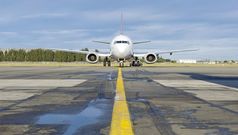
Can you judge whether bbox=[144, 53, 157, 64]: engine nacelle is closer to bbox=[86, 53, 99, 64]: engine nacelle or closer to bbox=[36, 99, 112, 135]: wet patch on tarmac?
bbox=[86, 53, 99, 64]: engine nacelle

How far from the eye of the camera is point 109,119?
28.2ft

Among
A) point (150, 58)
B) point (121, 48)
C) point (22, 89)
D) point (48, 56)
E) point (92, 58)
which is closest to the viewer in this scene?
point (22, 89)

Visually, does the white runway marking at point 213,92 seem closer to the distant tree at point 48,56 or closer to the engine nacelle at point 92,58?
the engine nacelle at point 92,58

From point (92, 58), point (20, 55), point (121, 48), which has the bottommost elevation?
point (92, 58)

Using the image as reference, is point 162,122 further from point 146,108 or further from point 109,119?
point 146,108

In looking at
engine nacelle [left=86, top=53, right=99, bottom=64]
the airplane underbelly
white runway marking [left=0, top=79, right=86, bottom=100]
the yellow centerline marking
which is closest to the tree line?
engine nacelle [left=86, top=53, right=99, bottom=64]

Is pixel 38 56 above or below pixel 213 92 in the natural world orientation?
above

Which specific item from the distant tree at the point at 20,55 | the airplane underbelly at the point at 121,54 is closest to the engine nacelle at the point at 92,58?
the airplane underbelly at the point at 121,54

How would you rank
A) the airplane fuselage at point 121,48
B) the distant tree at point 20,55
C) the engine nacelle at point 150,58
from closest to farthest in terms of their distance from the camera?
1. the airplane fuselage at point 121,48
2. the engine nacelle at point 150,58
3. the distant tree at point 20,55

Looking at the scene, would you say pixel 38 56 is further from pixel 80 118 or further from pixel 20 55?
pixel 80 118

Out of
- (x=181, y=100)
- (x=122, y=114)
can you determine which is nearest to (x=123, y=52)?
(x=181, y=100)

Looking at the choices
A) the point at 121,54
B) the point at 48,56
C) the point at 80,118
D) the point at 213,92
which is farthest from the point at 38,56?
the point at 80,118

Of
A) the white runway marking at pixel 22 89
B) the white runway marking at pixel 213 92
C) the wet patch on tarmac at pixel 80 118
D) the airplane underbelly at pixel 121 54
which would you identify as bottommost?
the white runway marking at pixel 213 92

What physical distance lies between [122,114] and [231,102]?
13.4ft
